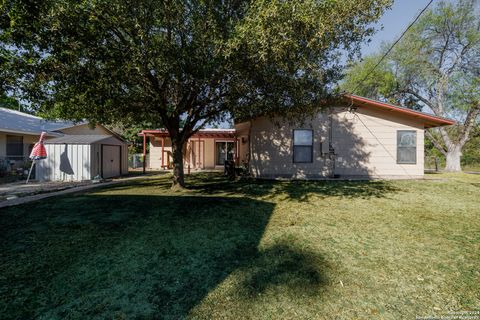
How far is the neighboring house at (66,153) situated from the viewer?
10.4 metres

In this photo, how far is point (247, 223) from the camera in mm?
4547

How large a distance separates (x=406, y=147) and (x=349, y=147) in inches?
102

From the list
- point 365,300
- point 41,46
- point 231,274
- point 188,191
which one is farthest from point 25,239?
point 365,300

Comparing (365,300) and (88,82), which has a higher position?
(88,82)

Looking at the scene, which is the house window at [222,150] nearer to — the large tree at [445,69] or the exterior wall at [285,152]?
the exterior wall at [285,152]

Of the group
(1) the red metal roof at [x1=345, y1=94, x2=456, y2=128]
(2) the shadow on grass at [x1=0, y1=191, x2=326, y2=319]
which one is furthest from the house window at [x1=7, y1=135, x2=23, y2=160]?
(1) the red metal roof at [x1=345, y1=94, x2=456, y2=128]

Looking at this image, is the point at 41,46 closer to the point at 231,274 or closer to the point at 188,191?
the point at 188,191

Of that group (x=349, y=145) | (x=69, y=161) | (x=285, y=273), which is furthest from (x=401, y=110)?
(x=69, y=161)

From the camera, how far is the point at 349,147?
1041 cm

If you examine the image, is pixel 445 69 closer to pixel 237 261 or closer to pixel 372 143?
pixel 372 143

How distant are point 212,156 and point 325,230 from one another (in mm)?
13765

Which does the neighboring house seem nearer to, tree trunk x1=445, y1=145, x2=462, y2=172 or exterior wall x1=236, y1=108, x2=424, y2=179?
exterior wall x1=236, y1=108, x2=424, y2=179

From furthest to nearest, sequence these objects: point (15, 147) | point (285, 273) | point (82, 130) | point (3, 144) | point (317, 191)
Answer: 1. point (82, 130)
2. point (15, 147)
3. point (3, 144)
4. point (317, 191)
5. point (285, 273)

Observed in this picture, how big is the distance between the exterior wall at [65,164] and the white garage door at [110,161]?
1083 mm
